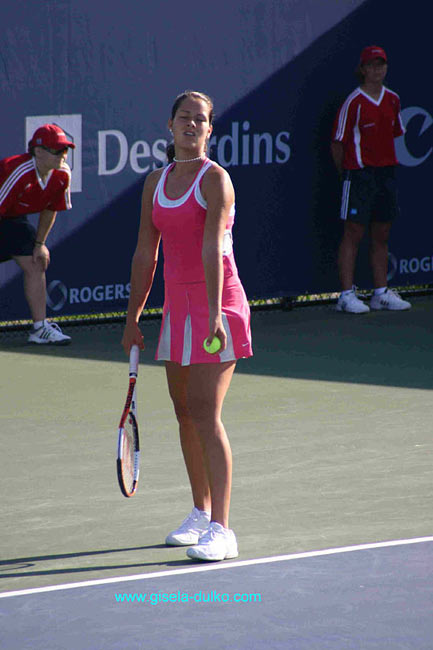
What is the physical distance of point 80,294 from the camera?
11.0 metres

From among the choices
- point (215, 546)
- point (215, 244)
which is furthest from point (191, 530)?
point (215, 244)

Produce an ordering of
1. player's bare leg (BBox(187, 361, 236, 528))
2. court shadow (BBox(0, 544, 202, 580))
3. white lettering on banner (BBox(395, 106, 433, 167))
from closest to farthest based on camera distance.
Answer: court shadow (BBox(0, 544, 202, 580))
player's bare leg (BBox(187, 361, 236, 528))
white lettering on banner (BBox(395, 106, 433, 167))

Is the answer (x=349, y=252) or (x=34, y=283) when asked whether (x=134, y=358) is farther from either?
(x=349, y=252)

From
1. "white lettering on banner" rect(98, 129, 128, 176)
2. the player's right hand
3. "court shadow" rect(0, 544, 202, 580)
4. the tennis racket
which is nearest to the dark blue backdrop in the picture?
"white lettering on banner" rect(98, 129, 128, 176)

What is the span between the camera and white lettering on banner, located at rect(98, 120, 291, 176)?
11.0 metres

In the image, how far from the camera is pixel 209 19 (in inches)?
443

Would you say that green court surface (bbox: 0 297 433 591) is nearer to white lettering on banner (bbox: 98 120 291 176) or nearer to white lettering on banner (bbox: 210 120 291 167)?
white lettering on banner (bbox: 98 120 291 176)

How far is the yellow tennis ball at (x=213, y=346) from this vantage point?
5.24 m

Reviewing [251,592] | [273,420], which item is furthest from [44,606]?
[273,420]

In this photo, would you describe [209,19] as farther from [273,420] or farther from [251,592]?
[251,592]

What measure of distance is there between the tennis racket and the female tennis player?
0.16m

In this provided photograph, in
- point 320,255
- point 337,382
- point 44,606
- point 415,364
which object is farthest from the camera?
point 320,255

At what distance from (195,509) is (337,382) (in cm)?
360

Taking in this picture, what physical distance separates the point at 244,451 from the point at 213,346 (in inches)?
81.0
